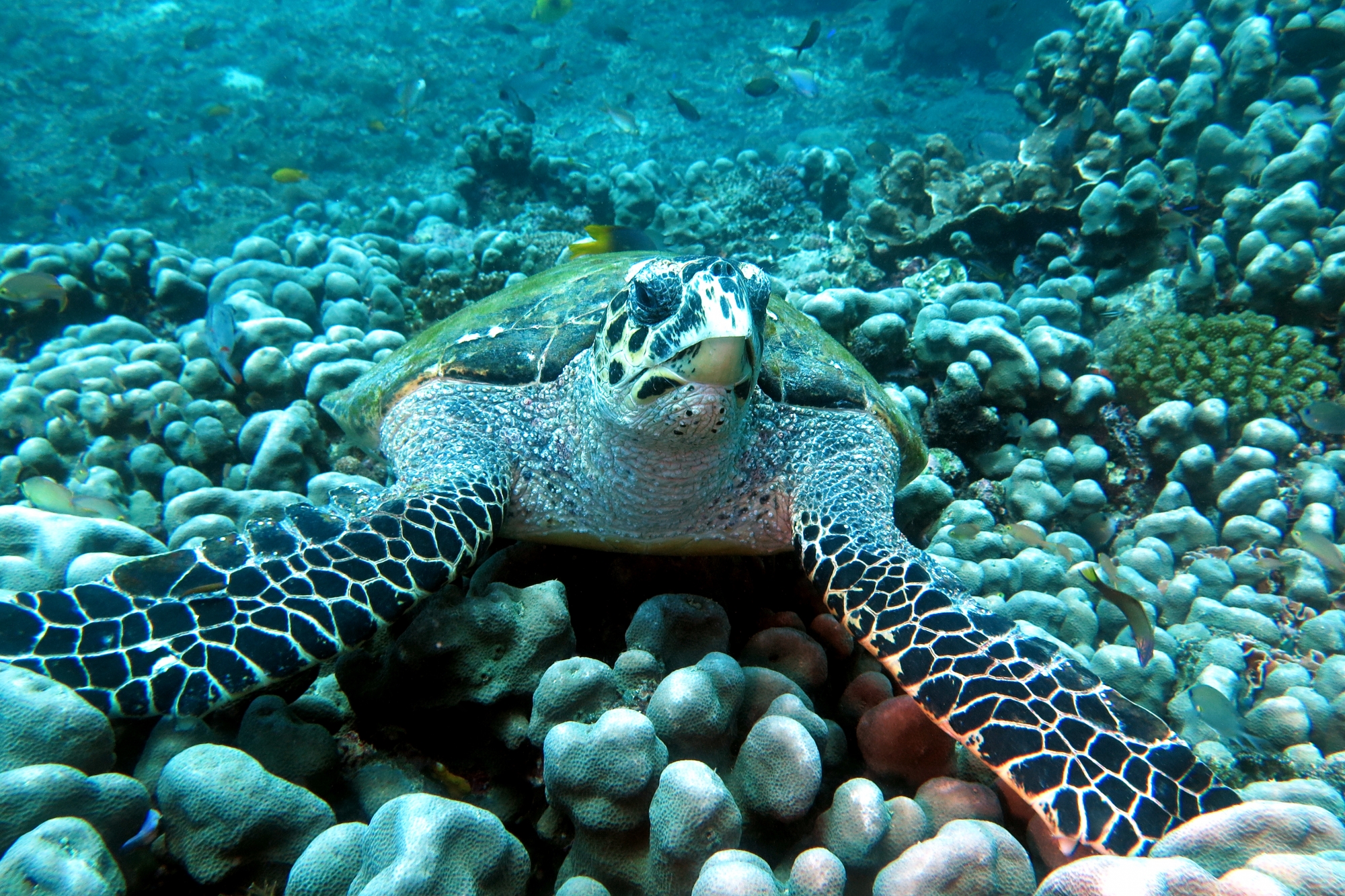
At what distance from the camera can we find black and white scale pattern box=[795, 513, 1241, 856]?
155cm

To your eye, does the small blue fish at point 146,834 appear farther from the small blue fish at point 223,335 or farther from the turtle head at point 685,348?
the small blue fish at point 223,335

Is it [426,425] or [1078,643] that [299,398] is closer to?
[426,425]

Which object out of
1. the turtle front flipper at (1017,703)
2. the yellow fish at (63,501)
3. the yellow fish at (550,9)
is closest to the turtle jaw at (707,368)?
→ the turtle front flipper at (1017,703)

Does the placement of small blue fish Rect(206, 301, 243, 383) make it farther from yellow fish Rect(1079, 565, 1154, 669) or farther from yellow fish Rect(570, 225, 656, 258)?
yellow fish Rect(1079, 565, 1154, 669)

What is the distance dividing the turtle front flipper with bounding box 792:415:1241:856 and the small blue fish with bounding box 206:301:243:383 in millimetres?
4264

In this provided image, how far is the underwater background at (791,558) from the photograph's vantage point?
4.39ft

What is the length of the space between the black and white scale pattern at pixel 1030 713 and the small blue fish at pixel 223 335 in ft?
14.5

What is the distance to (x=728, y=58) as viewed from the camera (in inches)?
979

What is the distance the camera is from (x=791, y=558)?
3193mm

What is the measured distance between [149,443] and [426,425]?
7.97ft

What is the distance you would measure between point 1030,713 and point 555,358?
7.75 ft

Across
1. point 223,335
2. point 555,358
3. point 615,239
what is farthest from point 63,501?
point 615,239

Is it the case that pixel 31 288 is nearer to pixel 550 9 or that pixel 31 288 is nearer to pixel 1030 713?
pixel 1030 713

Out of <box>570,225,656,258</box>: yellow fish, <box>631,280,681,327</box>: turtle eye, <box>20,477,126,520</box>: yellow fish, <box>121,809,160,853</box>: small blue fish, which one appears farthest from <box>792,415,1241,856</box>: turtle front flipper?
<box>570,225,656,258</box>: yellow fish
